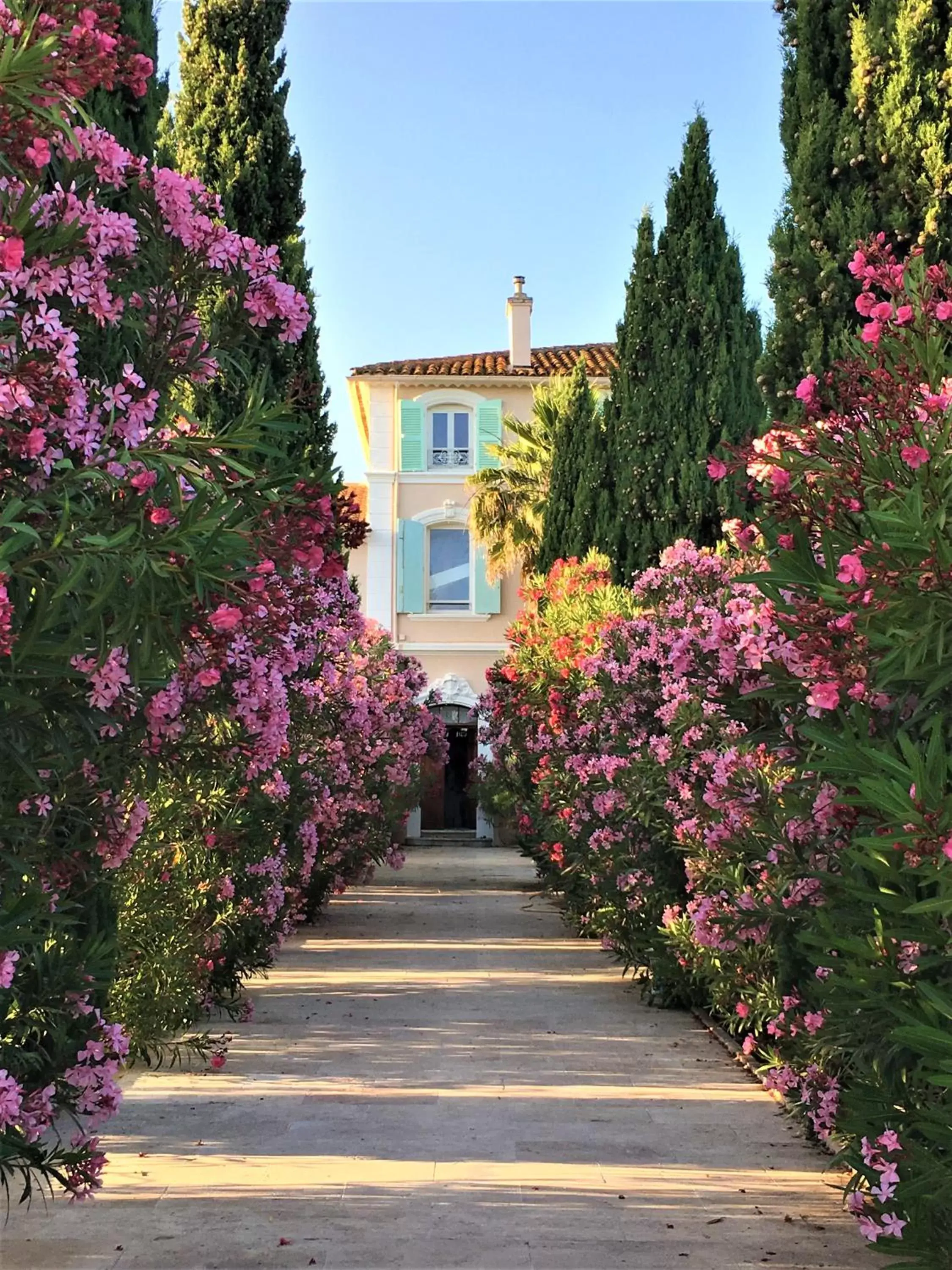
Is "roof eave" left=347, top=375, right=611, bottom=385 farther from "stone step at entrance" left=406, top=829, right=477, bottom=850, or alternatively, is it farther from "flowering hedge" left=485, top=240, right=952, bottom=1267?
"flowering hedge" left=485, top=240, right=952, bottom=1267

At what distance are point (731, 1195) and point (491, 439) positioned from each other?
28.1 m

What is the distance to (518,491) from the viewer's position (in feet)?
94.9

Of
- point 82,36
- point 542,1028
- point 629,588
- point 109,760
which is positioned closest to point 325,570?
point 109,760

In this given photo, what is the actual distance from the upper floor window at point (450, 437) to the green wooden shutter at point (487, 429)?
242mm

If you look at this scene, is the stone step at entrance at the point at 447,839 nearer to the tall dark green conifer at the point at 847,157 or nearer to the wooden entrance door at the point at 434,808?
the wooden entrance door at the point at 434,808

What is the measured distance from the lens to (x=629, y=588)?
17484mm

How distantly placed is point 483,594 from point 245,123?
64.3 feet

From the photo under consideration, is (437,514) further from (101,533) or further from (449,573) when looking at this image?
(101,533)

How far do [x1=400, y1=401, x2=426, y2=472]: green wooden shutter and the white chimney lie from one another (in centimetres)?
321

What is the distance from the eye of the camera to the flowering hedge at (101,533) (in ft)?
10.6

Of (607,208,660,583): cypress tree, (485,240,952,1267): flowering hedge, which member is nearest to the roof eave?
(607,208,660,583): cypress tree

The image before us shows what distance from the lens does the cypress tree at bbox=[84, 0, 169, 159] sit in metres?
6.89

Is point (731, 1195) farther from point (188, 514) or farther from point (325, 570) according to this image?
point (188, 514)

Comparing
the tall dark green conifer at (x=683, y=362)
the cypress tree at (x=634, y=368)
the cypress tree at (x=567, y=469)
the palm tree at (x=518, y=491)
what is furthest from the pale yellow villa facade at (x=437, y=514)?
the tall dark green conifer at (x=683, y=362)
